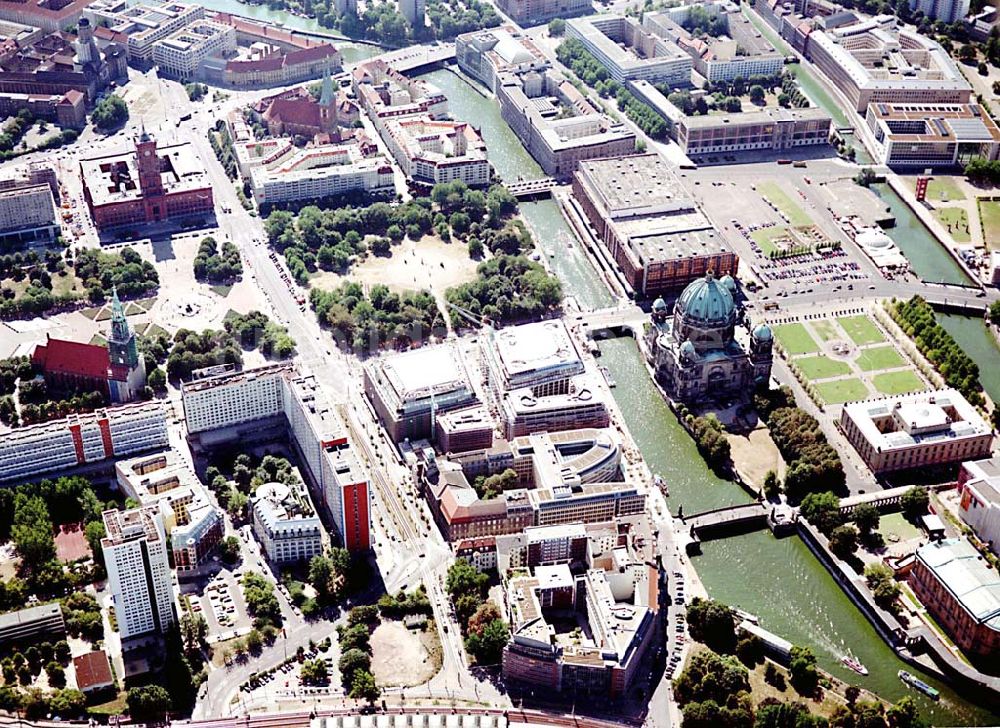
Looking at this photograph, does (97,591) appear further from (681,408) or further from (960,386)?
(960,386)

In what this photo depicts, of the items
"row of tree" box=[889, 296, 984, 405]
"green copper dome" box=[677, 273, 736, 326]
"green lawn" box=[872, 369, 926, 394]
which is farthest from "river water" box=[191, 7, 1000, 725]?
"green copper dome" box=[677, 273, 736, 326]

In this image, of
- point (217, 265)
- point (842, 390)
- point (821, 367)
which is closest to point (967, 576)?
point (842, 390)

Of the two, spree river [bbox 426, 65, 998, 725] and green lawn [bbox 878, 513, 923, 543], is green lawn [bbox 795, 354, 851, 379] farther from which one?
green lawn [bbox 878, 513, 923, 543]

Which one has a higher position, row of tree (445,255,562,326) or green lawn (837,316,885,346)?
row of tree (445,255,562,326)

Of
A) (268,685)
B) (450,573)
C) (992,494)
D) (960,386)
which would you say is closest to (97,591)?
(268,685)

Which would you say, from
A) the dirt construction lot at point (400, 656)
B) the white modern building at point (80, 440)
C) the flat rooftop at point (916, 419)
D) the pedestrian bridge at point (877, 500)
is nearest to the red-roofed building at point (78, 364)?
the white modern building at point (80, 440)

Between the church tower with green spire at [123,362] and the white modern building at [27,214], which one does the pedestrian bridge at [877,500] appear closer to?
the church tower with green spire at [123,362]
